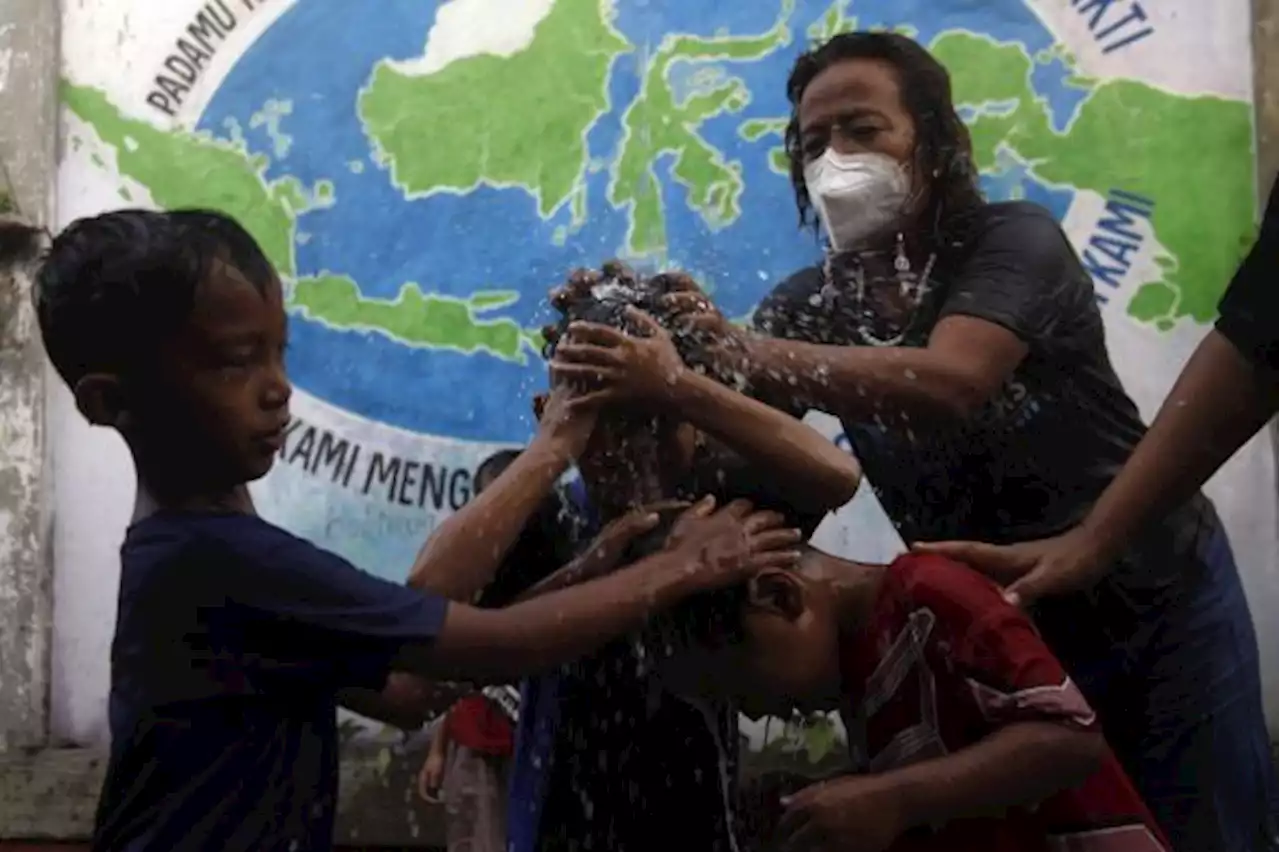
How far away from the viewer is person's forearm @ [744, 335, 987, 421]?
4.37ft

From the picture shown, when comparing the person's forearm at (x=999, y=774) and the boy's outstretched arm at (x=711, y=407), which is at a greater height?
the boy's outstretched arm at (x=711, y=407)

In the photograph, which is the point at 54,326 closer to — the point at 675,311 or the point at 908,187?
the point at 675,311

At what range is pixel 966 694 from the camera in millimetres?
1030

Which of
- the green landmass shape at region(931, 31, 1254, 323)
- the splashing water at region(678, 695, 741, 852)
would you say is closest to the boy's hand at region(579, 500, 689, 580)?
the splashing water at region(678, 695, 741, 852)

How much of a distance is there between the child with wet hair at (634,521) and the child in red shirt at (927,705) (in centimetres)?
5

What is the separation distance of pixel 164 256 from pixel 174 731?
1.02 ft

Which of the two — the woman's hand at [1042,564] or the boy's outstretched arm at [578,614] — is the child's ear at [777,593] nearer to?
the boy's outstretched arm at [578,614]

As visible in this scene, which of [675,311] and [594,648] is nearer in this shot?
[594,648]

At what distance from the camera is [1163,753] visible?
4.43 feet

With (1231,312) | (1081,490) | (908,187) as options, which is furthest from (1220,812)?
(908,187)

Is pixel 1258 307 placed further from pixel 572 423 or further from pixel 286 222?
pixel 286 222

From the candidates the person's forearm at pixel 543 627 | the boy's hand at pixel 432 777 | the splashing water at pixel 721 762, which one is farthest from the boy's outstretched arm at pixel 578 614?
the boy's hand at pixel 432 777

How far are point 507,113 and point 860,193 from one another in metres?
0.53

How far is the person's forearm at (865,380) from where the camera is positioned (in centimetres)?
133
